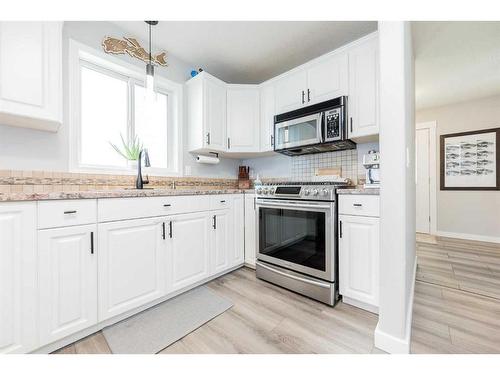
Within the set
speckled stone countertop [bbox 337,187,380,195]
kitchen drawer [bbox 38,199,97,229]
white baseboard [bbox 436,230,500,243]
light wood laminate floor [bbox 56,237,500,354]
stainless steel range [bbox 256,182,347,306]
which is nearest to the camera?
kitchen drawer [bbox 38,199,97,229]

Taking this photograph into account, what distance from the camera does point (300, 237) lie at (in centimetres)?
184

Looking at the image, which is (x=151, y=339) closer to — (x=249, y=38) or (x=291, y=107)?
(x=291, y=107)

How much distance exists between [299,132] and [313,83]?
1.58 feet

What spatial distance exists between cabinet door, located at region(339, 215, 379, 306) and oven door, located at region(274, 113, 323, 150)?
0.83 m

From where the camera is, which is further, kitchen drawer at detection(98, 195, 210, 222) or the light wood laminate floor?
kitchen drawer at detection(98, 195, 210, 222)

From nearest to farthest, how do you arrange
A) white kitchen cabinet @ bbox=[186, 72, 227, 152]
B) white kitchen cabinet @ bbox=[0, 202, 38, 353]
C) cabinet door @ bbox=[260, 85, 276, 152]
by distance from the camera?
white kitchen cabinet @ bbox=[0, 202, 38, 353] → white kitchen cabinet @ bbox=[186, 72, 227, 152] → cabinet door @ bbox=[260, 85, 276, 152]

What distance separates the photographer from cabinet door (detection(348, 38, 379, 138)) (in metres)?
1.76

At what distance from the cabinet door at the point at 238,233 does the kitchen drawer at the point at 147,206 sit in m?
0.39

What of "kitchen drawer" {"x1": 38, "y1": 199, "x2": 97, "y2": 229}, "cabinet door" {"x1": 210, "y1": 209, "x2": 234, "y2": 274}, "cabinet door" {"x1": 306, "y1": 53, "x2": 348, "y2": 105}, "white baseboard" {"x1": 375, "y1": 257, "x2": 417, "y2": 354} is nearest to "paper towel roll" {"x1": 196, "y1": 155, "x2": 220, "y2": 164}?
"cabinet door" {"x1": 210, "y1": 209, "x2": 234, "y2": 274}

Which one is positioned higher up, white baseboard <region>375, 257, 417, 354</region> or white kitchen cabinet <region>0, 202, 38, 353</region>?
white kitchen cabinet <region>0, 202, 38, 353</region>

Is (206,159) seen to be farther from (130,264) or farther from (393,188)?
(393,188)

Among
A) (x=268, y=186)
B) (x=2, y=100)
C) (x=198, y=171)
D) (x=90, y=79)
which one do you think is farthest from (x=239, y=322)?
(x=90, y=79)

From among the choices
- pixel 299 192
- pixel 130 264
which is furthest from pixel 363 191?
pixel 130 264

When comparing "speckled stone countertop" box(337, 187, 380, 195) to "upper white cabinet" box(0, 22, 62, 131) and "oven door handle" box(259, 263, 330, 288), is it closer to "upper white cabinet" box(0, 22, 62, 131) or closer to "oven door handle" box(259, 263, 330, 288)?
"oven door handle" box(259, 263, 330, 288)
